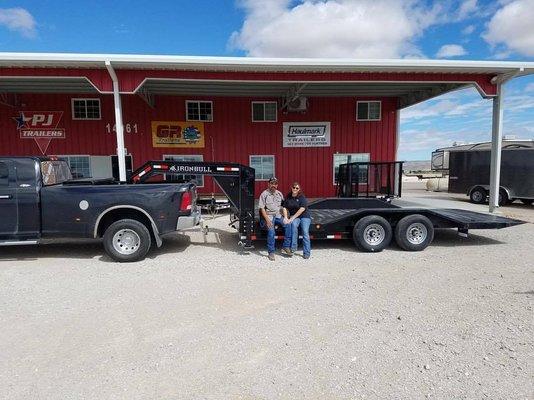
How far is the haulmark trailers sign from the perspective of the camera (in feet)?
48.6

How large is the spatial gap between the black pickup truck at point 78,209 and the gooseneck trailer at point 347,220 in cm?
62

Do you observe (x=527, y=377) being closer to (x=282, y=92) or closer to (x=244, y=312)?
(x=244, y=312)

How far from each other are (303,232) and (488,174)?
12756mm

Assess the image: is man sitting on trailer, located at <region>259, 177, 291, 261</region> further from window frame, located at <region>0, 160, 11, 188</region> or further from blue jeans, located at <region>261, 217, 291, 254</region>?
window frame, located at <region>0, 160, 11, 188</region>

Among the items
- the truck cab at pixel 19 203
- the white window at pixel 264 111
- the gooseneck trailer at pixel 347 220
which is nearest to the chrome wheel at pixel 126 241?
the gooseneck trailer at pixel 347 220

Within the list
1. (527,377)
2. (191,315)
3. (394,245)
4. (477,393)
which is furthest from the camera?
(394,245)

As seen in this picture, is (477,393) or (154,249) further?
(154,249)

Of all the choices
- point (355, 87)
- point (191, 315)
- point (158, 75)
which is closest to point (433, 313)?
point (191, 315)

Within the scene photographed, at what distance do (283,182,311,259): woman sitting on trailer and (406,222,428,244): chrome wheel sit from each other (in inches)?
79.7

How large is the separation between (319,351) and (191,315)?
1.57m

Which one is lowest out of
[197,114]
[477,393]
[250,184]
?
[477,393]

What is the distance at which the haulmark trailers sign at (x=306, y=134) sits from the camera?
583 inches

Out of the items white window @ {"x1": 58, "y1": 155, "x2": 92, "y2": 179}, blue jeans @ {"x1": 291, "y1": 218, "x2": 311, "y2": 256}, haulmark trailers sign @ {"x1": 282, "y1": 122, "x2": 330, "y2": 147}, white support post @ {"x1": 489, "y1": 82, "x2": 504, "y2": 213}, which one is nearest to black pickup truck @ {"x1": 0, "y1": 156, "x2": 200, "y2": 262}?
blue jeans @ {"x1": 291, "y1": 218, "x2": 311, "y2": 256}

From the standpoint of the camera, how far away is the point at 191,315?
13.6 ft
